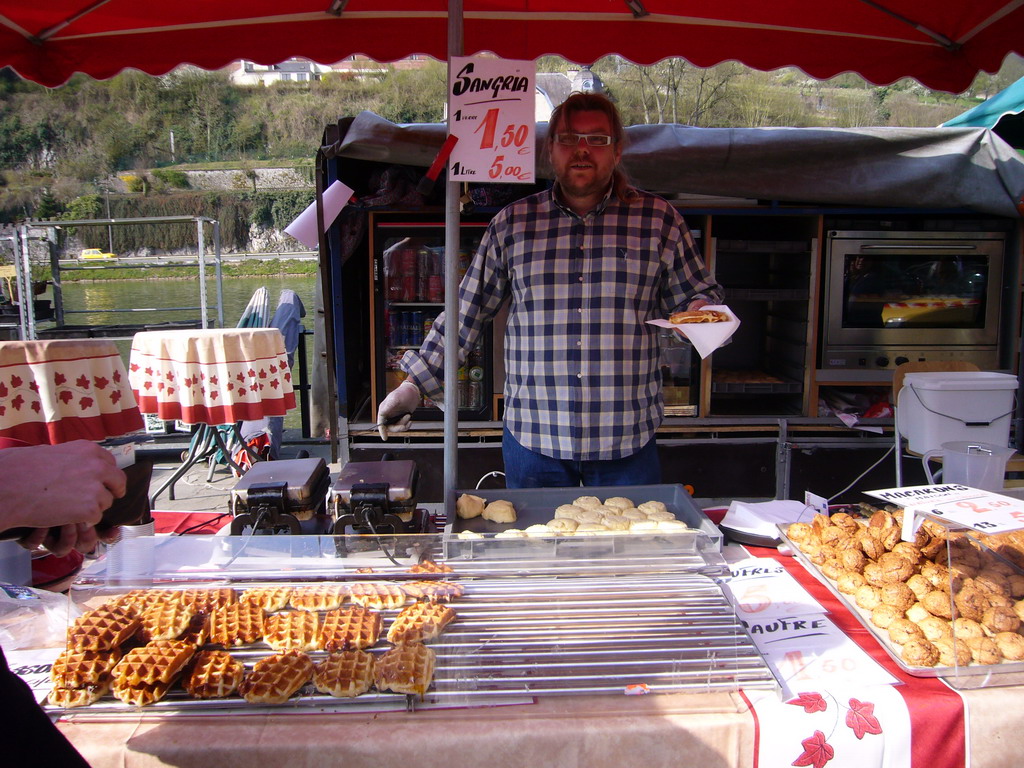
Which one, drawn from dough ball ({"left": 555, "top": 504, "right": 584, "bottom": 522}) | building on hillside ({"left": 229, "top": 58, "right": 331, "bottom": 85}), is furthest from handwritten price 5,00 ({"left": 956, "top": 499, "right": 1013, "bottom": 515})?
building on hillside ({"left": 229, "top": 58, "right": 331, "bottom": 85})

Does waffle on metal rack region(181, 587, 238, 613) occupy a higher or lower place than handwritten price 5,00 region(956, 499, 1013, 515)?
lower

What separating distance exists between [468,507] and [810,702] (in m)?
1.05

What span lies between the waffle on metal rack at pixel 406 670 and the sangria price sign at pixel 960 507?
1279 mm

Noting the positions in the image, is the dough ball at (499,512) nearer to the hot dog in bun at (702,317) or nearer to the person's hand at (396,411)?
the person's hand at (396,411)

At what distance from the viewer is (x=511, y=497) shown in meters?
2.16

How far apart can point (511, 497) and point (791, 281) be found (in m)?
4.04

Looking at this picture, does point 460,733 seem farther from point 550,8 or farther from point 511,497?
point 550,8

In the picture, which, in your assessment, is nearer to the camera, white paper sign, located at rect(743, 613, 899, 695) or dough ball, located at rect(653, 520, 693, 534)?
white paper sign, located at rect(743, 613, 899, 695)

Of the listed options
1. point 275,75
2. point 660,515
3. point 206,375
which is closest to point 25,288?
point 206,375

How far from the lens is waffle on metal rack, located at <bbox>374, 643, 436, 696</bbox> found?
133 centimetres

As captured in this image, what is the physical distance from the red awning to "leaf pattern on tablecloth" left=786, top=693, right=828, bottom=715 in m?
2.62

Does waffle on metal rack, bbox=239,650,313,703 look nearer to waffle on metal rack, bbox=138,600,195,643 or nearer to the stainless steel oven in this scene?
waffle on metal rack, bbox=138,600,195,643

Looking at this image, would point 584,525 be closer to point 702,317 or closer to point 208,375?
point 702,317

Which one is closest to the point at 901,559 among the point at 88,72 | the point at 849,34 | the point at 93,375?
the point at 849,34
